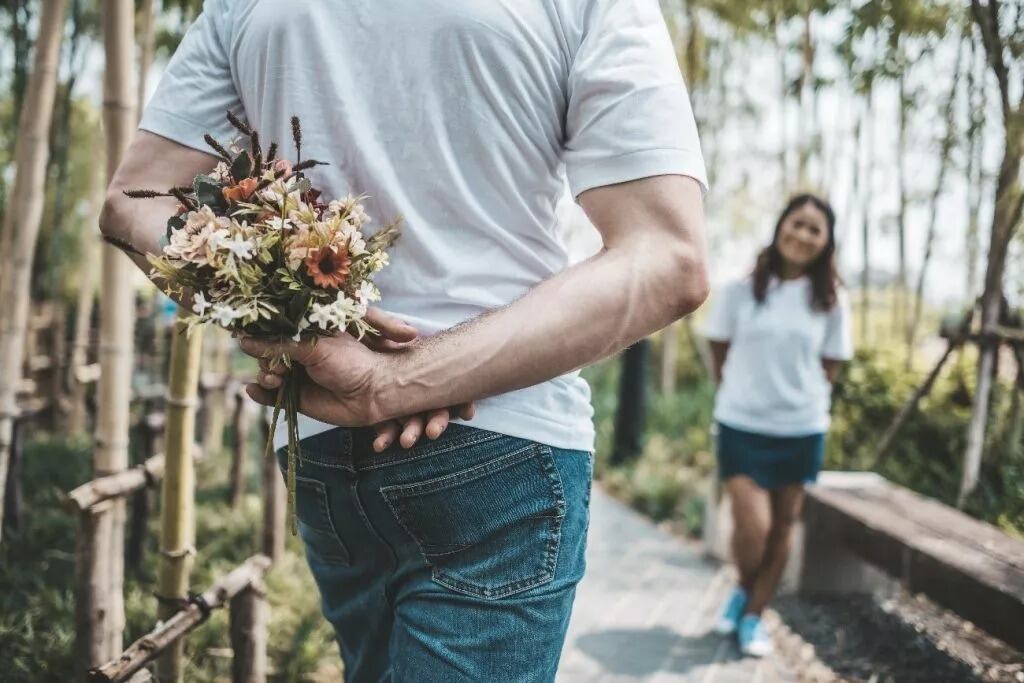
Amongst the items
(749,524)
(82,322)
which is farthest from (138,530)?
(82,322)

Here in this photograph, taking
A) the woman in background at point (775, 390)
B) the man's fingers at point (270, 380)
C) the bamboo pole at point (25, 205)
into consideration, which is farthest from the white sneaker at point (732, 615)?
the man's fingers at point (270, 380)

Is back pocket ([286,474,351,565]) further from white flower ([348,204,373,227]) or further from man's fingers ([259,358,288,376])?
white flower ([348,204,373,227])

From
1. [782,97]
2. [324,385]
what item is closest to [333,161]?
[324,385]

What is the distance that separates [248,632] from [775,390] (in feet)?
8.36

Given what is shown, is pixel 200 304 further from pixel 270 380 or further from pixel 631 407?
pixel 631 407

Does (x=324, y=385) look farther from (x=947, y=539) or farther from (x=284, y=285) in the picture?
(x=947, y=539)

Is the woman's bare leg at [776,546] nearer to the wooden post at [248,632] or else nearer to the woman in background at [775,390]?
the woman in background at [775,390]

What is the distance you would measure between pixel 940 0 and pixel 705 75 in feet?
10.7

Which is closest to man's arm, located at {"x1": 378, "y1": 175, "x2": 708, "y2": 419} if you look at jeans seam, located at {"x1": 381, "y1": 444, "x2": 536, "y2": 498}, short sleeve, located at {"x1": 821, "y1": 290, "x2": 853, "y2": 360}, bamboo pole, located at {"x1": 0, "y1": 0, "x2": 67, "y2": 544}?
jeans seam, located at {"x1": 381, "y1": 444, "x2": 536, "y2": 498}

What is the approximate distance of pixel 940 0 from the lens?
534 cm

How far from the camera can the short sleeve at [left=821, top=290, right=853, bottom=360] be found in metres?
4.11

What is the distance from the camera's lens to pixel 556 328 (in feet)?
3.29

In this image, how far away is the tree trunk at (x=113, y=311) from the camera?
221cm

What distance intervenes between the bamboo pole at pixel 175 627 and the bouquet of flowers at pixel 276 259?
118 centimetres
